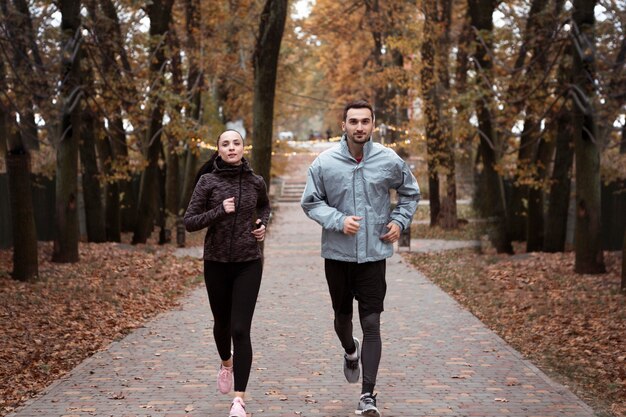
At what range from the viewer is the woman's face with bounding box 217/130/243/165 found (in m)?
6.56

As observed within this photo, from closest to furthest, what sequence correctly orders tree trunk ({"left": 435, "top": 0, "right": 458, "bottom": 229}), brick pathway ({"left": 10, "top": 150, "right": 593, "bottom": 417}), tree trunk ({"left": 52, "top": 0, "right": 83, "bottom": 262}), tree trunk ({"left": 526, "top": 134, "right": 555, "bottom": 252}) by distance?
brick pathway ({"left": 10, "top": 150, "right": 593, "bottom": 417})
tree trunk ({"left": 52, "top": 0, "right": 83, "bottom": 262})
tree trunk ({"left": 526, "top": 134, "right": 555, "bottom": 252})
tree trunk ({"left": 435, "top": 0, "right": 458, "bottom": 229})

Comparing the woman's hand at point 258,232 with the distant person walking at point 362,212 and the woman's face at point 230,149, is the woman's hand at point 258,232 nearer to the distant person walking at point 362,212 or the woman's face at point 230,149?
the distant person walking at point 362,212

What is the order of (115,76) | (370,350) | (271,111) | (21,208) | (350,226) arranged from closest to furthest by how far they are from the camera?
(350,226) → (370,350) → (21,208) → (271,111) → (115,76)

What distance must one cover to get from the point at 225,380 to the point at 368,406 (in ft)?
3.90

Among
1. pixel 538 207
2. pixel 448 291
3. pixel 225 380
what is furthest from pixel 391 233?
pixel 538 207

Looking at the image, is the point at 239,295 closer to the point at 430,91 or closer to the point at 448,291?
the point at 448,291

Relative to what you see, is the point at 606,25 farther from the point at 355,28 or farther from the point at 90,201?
the point at 355,28

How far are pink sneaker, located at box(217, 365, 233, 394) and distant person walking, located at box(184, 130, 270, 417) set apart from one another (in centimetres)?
43

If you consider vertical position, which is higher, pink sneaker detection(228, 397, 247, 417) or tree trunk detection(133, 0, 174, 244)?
tree trunk detection(133, 0, 174, 244)

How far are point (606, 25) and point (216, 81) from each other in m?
22.5

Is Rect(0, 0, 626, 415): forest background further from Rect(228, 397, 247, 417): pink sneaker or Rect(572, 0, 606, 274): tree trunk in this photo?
Rect(228, 397, 247, 417): pink sneaker

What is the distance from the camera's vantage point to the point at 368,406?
646 centimetres

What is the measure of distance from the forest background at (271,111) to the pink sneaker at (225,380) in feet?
9.17

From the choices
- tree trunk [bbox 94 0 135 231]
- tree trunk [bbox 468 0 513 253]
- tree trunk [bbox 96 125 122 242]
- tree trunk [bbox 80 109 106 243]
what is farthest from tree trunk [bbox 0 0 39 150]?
tree trunk [bbox 468 0 513 253]
